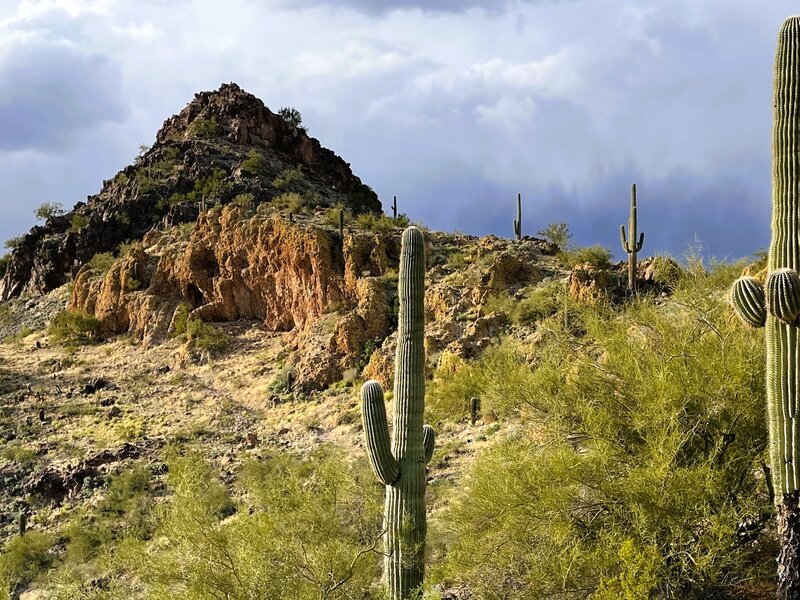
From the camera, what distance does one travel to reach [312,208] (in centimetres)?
3681

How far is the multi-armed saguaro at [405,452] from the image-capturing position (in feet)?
35.8

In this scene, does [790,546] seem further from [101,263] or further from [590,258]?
[101,263]

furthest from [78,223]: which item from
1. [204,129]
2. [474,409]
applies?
[474,409]

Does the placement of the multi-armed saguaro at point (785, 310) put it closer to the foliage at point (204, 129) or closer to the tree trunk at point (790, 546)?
the tree trunk at point (790, 546)

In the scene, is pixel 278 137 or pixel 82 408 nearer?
pixel 82 408

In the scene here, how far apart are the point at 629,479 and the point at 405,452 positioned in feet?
10.4

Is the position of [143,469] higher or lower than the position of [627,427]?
lower

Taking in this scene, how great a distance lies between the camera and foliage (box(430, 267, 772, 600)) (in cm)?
950

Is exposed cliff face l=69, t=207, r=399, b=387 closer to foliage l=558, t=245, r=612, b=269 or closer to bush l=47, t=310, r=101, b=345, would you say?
bush l=47, t=310, r=101, b=345

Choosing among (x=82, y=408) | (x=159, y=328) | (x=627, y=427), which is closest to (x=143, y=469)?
(x=82, y=408)

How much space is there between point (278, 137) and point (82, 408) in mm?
23600

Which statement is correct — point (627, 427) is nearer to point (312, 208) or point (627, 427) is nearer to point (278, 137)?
point (312, 208)

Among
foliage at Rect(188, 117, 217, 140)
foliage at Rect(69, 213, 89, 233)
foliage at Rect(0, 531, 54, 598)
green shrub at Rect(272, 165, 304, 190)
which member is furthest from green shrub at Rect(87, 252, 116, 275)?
foliage at Rect(0, 531, 54, 598)

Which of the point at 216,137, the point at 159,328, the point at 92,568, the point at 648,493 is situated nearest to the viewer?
the point at 648,493
